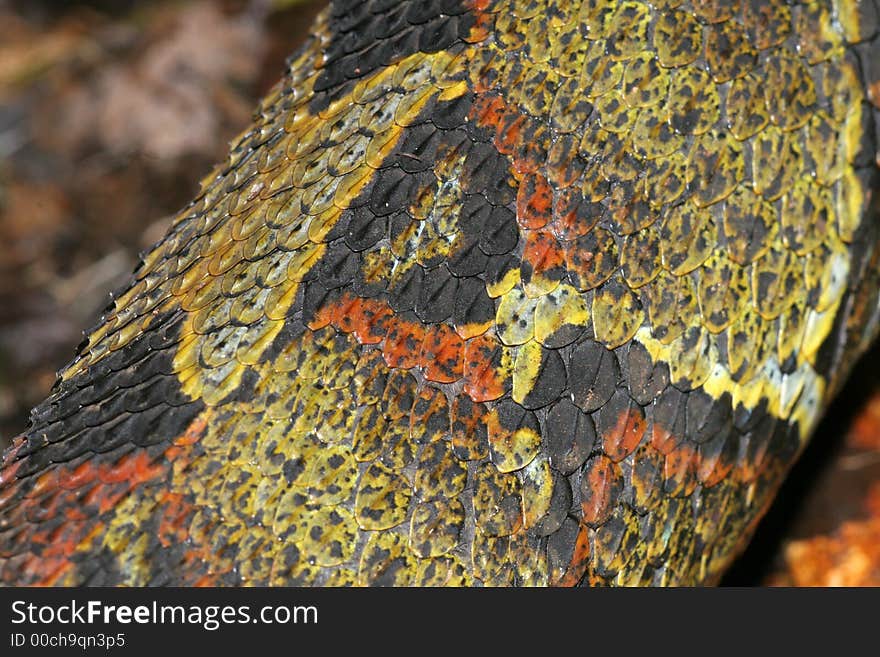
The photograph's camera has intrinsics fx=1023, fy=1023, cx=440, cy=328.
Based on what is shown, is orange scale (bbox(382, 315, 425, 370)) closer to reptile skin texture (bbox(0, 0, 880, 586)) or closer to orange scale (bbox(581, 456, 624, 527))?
reptile skin texture (bbox(0, 0, 880, 586))

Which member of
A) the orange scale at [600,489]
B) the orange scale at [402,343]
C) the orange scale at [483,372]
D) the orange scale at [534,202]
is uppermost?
the orange scale at [534,202]

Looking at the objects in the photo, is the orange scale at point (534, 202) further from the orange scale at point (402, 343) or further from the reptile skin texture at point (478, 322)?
the orange scale at point (402, 343)

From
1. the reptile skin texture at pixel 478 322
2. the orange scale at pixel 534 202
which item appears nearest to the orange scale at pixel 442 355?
the reptile skin texture at pixel 478 322

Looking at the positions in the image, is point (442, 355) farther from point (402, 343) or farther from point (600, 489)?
point (600, 489)

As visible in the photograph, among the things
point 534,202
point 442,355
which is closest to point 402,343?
point 442,355

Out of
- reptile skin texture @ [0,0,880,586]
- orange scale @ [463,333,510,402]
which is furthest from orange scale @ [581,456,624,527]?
orange scale @ [463,333,510,402]

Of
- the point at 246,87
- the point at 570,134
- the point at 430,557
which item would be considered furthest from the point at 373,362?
the point at 246,87

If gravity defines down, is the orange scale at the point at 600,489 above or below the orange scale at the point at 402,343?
below

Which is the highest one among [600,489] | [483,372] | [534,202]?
[534,202]
